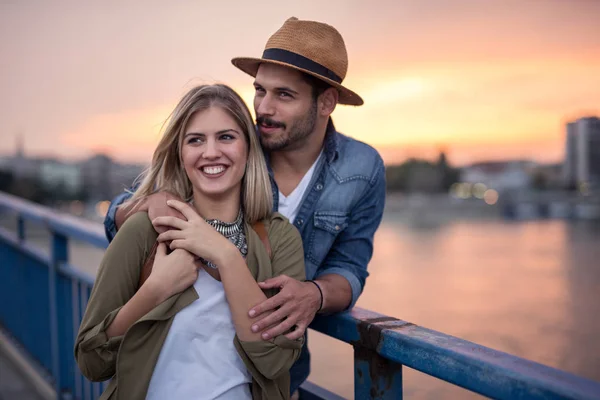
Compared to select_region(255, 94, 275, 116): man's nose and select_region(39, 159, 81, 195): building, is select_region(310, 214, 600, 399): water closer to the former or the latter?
select_region(255, 94, 275, 116): man's nose

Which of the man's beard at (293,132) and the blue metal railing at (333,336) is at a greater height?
the man's beard at (293,132)

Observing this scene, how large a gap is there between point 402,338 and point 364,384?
24 cm

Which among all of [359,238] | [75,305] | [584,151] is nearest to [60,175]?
[584,151]

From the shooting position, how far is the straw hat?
2.03 meters

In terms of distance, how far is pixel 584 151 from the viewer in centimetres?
7612

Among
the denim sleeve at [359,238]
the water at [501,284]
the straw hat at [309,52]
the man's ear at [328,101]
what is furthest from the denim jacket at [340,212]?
the water at [501,284]

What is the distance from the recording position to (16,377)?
3.70 m

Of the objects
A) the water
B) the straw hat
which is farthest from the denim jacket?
the water

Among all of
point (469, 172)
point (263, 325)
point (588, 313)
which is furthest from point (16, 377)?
point (469, 172)

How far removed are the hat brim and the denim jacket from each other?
0.21 metres

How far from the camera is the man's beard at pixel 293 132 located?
204 cm

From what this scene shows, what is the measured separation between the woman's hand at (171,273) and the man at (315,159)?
16.0 inches

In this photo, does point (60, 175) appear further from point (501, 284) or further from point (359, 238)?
point (359, 238)

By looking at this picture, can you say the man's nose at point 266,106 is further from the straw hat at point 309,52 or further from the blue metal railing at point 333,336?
the blue metal railing at point 333,336
